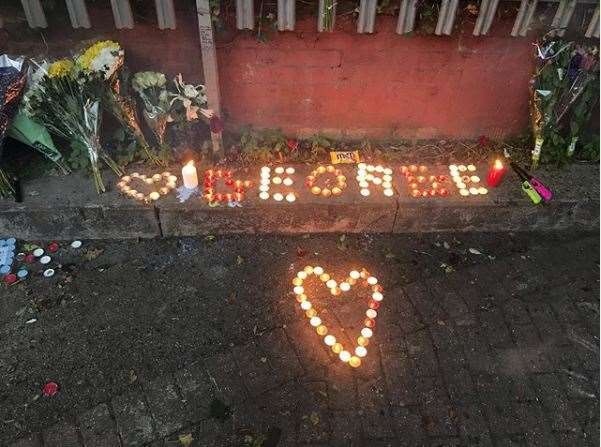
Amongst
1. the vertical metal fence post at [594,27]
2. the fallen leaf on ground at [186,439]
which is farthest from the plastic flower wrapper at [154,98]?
the vertical metal fence post at [594,27]

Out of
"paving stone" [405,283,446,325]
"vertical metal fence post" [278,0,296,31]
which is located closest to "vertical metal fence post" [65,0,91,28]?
"vertical metal fence post" [278,0,296,31]

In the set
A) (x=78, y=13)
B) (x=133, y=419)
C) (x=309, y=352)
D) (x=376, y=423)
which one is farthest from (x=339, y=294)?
(x=78, y=13)

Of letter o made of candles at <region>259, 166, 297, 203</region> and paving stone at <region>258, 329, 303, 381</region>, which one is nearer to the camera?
paving stone at <region>258, 329, 303, 381</region>

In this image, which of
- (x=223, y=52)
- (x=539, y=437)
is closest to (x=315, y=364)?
(x=539, y=437)

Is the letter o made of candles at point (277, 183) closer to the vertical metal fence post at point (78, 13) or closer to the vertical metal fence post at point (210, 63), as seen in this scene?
the vertical metal fence post at point (210, 63)

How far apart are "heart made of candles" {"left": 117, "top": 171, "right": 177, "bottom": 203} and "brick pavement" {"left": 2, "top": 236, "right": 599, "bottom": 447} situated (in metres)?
1.81

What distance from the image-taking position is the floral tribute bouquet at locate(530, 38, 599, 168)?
15.1 ft

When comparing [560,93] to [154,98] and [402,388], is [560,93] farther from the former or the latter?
[154,98]

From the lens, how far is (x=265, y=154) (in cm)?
514

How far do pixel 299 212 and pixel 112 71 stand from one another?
224 cm

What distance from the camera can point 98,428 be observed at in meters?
3.39

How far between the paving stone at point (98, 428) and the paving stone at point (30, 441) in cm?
29

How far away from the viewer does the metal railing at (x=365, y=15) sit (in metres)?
4.23

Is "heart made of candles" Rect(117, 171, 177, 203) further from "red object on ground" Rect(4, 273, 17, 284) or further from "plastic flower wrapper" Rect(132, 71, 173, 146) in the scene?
"red object on ground" Rect(4, 273, 17, 284)
